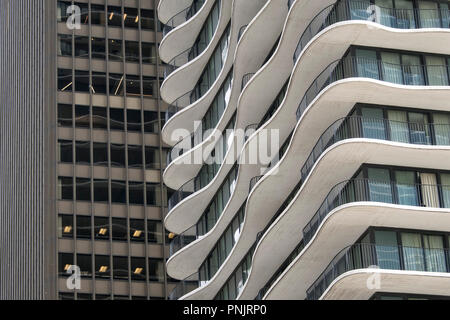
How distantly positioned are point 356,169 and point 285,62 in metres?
10.6

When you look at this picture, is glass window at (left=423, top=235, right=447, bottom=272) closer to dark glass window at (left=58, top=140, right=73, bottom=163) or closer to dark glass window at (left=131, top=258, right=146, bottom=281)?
dark glass window at (left=131, top=258, right=146, bottom=281)

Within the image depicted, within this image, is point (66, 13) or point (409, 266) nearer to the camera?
point (409, 266)

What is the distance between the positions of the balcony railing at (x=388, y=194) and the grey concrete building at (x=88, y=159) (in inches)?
1926

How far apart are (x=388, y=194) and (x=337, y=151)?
289 centimetres

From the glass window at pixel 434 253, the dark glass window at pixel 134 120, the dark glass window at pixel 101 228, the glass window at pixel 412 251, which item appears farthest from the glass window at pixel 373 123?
the dark glass window at pixel 134 120

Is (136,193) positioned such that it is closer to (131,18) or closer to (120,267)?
(120,267)

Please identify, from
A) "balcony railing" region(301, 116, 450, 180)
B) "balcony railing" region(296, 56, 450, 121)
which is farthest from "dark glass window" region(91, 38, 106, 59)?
"balcony railing" region(301, 116, 450, 180)

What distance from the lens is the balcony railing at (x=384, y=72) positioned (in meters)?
58.2

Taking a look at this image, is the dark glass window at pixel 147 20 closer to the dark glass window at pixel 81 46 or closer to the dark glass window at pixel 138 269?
the dark glass window at pixel 81 46

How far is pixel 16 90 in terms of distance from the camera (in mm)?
122938

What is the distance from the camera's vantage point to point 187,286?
7975 cm
